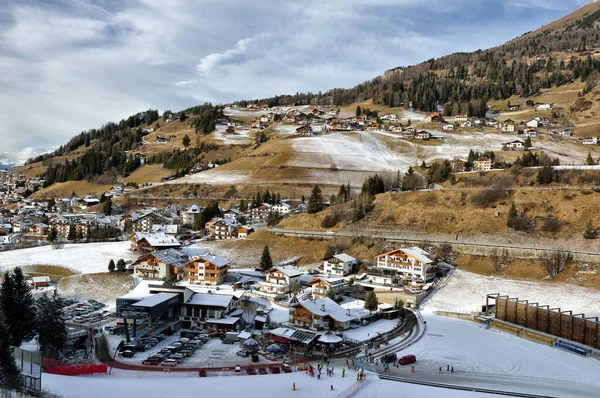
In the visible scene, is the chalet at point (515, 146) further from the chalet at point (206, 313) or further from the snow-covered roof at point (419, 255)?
the chalet at point (206, 313)

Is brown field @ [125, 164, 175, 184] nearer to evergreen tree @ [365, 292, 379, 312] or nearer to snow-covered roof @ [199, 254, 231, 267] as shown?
snow-covered roof @ [199, 254, 231, 267]

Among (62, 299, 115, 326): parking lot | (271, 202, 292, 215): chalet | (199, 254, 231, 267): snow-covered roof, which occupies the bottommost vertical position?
(62, 299, 115, 326): parking lot

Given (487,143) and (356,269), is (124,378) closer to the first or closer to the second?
(356,269)

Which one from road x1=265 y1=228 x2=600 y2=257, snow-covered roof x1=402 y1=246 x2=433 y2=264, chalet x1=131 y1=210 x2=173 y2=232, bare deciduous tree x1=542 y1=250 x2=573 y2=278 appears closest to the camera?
bare deciduous tree x1=542 y1=250 x2=573 y2=278

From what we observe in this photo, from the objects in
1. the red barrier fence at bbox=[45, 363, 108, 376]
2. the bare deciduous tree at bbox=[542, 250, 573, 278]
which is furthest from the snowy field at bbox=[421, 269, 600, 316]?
the red barrier fence at bbox=[45, 363, 108, 376]

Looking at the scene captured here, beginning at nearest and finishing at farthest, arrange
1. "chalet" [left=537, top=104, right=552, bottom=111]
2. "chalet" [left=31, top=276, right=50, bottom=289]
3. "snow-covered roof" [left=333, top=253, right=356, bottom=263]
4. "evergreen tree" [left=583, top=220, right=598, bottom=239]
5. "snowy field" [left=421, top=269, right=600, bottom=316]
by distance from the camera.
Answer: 1. "snowy field" [left=421, top=269, right=600, bottom=316]
2. "evergreen tree" [left=583, top=220, right=598, bottom=239]
3. "chalet" [left=31, top=276, right=50, bottom=289]
4. "snow-covered roof" [left=333, top=253, right=356, bottom=263]
5. "chalet" [left=537, top=104, right=552, bottom=111]

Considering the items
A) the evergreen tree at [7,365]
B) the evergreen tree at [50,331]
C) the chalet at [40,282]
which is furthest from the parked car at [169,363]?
the chalet at [40,282]

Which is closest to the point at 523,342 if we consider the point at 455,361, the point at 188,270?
the point at 455,361
